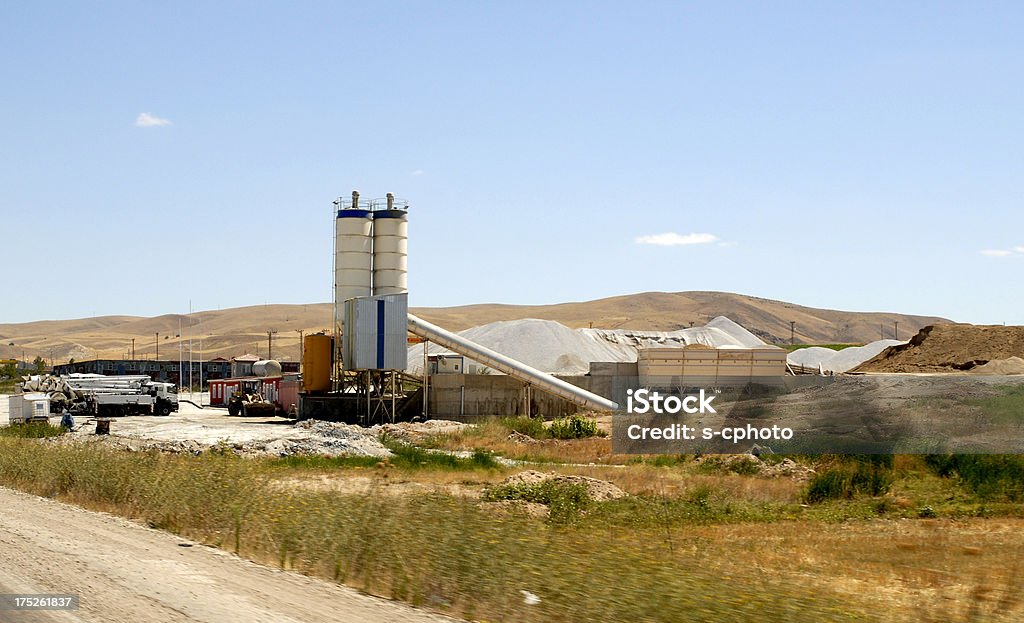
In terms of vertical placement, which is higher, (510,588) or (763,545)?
(510,588)

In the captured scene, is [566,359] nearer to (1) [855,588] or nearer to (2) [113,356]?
(1) [855,588]

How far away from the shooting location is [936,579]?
1394cm

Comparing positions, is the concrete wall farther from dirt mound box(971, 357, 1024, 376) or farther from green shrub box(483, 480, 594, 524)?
green shrub box(483, 480, 594, 524)

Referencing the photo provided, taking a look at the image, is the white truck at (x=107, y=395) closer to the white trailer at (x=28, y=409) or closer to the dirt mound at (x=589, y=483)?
the white trailer at (x=28, y=409)

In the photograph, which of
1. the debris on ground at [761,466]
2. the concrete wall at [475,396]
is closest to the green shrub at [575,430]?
the concrete wall at [475,396]

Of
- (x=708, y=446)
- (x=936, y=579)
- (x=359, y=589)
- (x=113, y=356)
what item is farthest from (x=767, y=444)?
(x=113, y=356)

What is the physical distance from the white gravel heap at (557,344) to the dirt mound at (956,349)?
25.3 m

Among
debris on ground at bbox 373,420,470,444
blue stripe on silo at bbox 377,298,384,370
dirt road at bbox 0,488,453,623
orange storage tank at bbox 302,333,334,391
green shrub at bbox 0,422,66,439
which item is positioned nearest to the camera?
dirt road at bbox 0,488,453,623

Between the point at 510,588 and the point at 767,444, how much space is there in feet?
83.8

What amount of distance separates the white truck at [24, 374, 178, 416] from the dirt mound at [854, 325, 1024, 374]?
47.2 meters

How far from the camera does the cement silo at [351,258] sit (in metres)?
55.8

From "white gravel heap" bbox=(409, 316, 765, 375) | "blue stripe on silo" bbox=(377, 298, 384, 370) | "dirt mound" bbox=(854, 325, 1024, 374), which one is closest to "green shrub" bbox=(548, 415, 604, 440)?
"blue stripe on silo" bbox=(377, 298, 384, 370)

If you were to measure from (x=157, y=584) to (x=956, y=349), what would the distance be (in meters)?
61.6

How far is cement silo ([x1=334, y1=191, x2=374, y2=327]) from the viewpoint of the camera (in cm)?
5578
